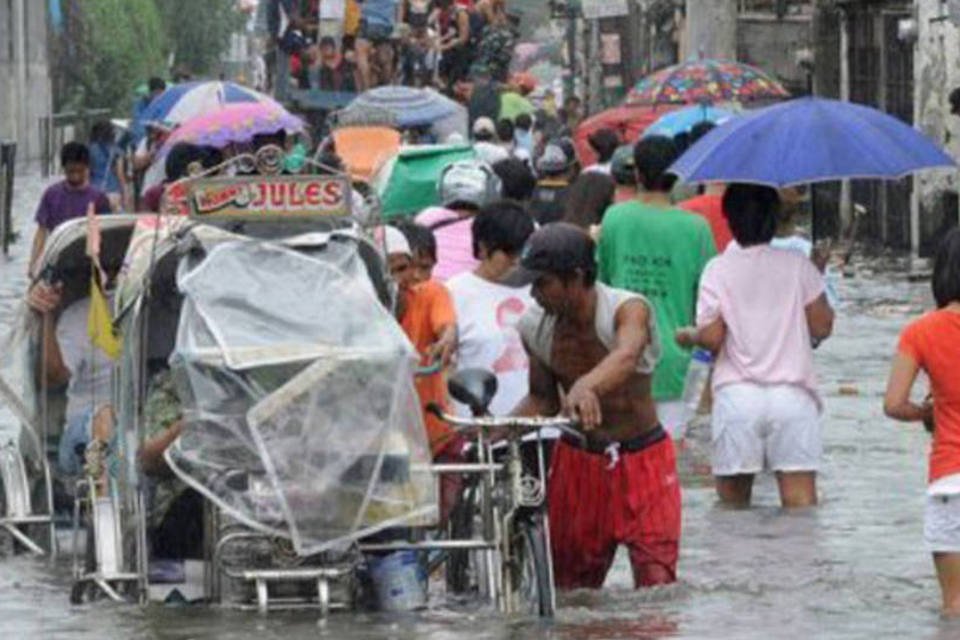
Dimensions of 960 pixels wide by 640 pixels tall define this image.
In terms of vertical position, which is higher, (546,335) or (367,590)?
(546,335)

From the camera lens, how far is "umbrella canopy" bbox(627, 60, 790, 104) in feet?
90.0

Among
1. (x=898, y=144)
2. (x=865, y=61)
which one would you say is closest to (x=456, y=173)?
(x=898, y=144)

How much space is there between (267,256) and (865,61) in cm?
2977

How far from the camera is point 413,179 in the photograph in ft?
68.2

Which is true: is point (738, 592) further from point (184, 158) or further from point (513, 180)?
point (184, 158)

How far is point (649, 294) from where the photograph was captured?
16.5 meters

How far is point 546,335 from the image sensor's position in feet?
38.8

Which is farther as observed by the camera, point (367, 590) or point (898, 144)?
point (898, 144)

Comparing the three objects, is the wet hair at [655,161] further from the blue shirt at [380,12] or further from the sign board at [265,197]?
the blue shirt at [380,12]

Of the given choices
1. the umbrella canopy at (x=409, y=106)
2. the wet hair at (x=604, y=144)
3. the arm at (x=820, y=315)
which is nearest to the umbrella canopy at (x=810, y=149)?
the arm at (x=820, y=315)

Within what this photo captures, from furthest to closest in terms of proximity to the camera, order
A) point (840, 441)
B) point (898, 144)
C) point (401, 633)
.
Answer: point (840, 441) → point (898, 144) → point (401, 633)

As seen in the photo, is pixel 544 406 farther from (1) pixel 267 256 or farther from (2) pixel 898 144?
(2) pixel 898 144

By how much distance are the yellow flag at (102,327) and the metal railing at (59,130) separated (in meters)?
52.9

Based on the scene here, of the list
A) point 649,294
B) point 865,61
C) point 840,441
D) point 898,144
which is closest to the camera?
point 898,144
